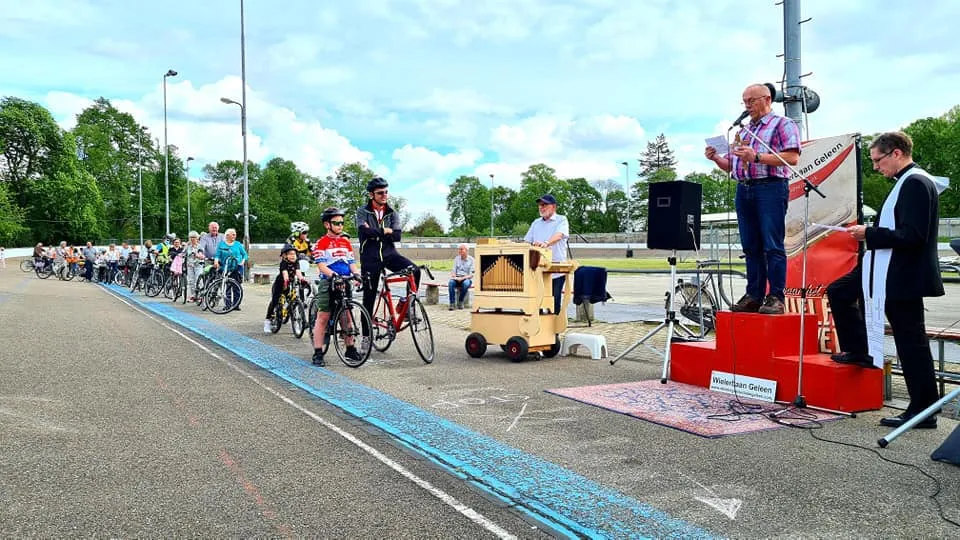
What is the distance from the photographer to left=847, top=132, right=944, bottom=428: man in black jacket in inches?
204

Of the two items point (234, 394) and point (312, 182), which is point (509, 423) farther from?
point (312, 182)

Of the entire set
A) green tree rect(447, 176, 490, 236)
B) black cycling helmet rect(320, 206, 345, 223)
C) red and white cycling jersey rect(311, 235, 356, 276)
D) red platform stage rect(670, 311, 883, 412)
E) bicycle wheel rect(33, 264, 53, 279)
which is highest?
green tree rect(447, 176, 490, 236)

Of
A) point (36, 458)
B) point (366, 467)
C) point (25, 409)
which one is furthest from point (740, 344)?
point (25, 409)

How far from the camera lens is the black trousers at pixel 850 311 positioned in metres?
5.89

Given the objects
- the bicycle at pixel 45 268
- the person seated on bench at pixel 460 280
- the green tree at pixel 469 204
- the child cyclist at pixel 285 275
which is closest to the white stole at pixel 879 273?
the child cyclist at pixel 285 275

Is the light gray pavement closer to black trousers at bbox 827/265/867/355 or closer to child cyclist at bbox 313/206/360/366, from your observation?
child cyclist at bbox 313/206/360/366

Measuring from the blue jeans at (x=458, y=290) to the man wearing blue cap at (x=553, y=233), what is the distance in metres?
7.10

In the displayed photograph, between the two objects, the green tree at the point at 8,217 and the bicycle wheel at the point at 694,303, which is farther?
the green tree at the point at 8,217

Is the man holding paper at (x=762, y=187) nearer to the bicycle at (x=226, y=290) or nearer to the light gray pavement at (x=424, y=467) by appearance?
the light gray pavement at (x=424, y=467)

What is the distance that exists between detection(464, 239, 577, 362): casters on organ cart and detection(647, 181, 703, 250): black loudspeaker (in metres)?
1.47

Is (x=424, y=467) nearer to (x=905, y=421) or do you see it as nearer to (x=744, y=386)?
(x=744, y=386)

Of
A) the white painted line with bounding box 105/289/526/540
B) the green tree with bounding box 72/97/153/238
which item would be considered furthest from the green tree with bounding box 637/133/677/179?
the white painted line with bounding box 105/289/526/540

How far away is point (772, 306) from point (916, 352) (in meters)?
1.32

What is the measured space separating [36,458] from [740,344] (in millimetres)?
5473
